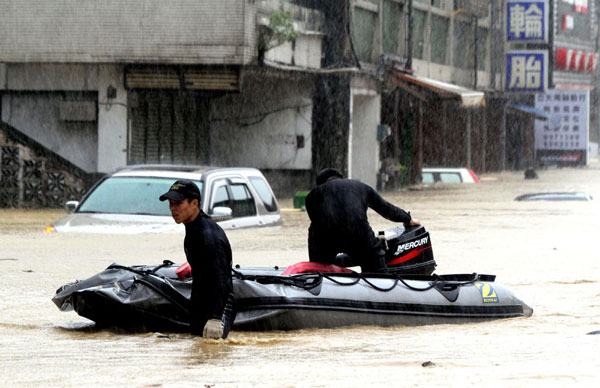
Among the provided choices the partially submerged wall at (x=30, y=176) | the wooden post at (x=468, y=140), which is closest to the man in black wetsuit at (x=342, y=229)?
the partially submerged wall at (x=30, y=176)

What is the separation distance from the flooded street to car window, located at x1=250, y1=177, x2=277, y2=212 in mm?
434

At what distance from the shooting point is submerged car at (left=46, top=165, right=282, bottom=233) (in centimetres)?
1453

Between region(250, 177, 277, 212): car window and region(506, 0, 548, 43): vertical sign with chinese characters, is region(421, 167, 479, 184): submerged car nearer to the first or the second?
region(506, 0, 548, 43): vertical sign with chinese characters

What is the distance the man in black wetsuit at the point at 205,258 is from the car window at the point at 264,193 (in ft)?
26.7

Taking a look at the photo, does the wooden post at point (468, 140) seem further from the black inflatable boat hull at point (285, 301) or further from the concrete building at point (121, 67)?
the black inflatable boat hull at point (285, 301)

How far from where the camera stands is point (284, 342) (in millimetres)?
8375

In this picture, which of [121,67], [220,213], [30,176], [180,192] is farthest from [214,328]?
[121,67]

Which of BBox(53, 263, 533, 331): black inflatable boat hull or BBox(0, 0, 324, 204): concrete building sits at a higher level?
BBox(0, 0, 324, 204): concrete building

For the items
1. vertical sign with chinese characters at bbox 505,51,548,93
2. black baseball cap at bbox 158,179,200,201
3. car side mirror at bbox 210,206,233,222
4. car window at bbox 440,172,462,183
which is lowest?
car window at bbox 440,172,462,183

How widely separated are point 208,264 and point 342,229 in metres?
2.32

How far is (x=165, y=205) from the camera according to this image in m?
15.0

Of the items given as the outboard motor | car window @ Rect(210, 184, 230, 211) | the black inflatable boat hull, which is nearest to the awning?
car window @ Rect(210, 184, 230, 211)

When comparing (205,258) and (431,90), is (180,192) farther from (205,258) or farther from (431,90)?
(431,90)

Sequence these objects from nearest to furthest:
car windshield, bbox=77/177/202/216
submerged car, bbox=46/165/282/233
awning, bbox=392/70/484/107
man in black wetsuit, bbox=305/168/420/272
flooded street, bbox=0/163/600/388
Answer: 1. flooded street, bbox=0/163/600/388
2. man in black wetsuit, bbox=305/168/420/272
3. submerged car, bbox=46/165/282/233
4. car windshield, bbox=77/177/202/216
5. awning, bbox=392/70/484/107
